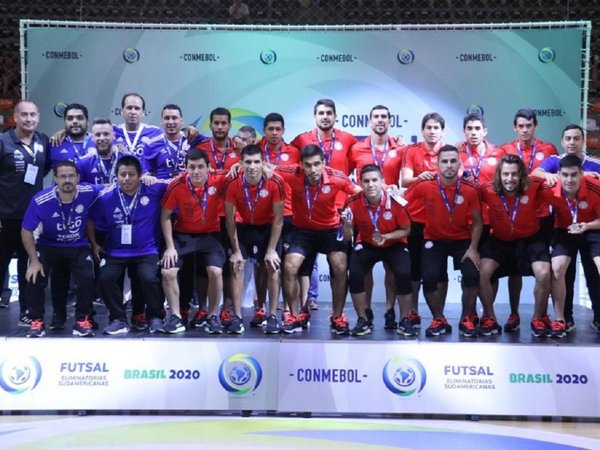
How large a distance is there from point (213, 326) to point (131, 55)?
3566 mm

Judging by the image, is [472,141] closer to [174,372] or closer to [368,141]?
[368,141]

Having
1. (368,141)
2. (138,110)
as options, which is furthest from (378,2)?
(138,110)

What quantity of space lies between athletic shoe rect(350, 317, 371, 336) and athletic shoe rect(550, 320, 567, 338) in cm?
141

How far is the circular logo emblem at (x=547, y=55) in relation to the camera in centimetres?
870

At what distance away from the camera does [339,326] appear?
6.62 m

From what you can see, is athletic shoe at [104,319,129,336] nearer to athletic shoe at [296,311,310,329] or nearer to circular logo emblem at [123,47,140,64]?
athletic shoe at [296,311,310,329]

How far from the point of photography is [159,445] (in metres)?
5.31

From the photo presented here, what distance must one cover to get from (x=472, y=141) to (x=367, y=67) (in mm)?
1996

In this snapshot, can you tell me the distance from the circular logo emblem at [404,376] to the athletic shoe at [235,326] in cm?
117

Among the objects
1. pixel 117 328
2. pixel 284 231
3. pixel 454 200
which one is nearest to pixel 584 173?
pixel 454 200

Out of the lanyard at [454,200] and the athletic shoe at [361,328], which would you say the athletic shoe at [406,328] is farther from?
the lanyard at [454,200]

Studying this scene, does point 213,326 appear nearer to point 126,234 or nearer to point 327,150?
point 126,234

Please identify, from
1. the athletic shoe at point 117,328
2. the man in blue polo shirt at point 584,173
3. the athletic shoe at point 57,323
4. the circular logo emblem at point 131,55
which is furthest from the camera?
the circular logo emblem at point 131,55

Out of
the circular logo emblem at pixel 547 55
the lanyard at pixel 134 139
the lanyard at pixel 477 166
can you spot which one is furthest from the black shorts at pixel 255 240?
the circular logo emblem at pixel 547 55
